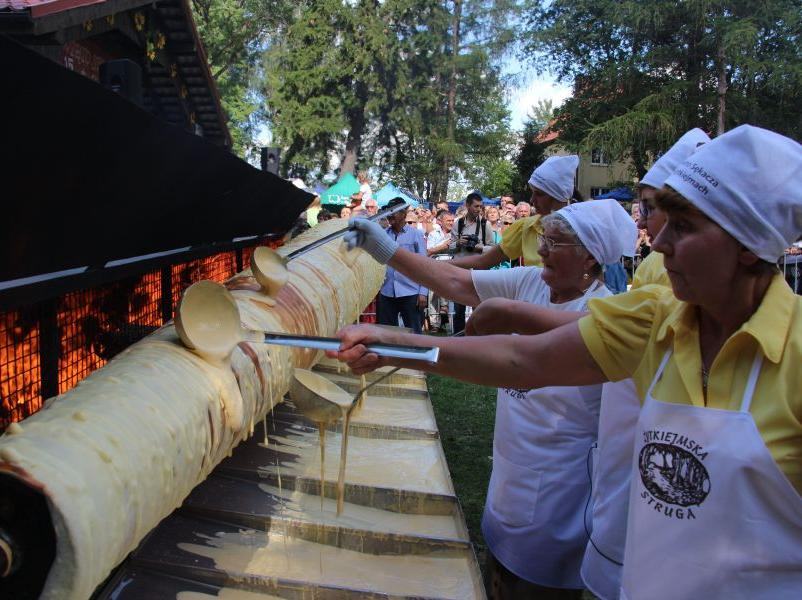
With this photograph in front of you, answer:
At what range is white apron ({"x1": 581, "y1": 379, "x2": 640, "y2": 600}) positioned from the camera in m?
2.39

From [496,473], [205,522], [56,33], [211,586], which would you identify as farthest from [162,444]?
[56,33]

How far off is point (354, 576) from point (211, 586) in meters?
0.60

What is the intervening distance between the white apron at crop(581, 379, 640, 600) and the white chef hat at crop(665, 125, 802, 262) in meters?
1.02

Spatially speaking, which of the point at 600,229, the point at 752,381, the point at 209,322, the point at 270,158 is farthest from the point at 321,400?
the point at 270,158

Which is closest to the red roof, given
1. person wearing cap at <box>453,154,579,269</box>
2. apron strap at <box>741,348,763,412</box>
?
person wearing cap at <box>453,154,579,269</box>

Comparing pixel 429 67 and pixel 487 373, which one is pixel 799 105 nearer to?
pixel 429 67

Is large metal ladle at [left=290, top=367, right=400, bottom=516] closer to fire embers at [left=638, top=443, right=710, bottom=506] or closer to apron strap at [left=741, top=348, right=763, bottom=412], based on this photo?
fire embers at [left=638, top=443, right=710, bottom=506]

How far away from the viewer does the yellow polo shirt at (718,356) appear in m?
1.40

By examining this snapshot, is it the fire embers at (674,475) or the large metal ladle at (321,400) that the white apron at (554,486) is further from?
the fire embers at (674,475)

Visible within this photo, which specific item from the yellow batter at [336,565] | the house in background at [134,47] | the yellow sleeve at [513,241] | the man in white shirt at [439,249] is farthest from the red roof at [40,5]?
the man in white shirt at [439,249]

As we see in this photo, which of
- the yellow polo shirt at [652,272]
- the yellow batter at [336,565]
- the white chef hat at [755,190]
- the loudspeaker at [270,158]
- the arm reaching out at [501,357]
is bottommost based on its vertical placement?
the yellow batter at [336,565]

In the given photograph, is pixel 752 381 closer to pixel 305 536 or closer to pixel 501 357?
pixel 501 357

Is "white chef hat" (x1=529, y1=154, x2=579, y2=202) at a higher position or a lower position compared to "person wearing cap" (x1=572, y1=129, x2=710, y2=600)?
higher

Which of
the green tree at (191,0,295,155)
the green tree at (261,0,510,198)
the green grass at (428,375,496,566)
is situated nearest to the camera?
the green grass at (428,375,496,566)
